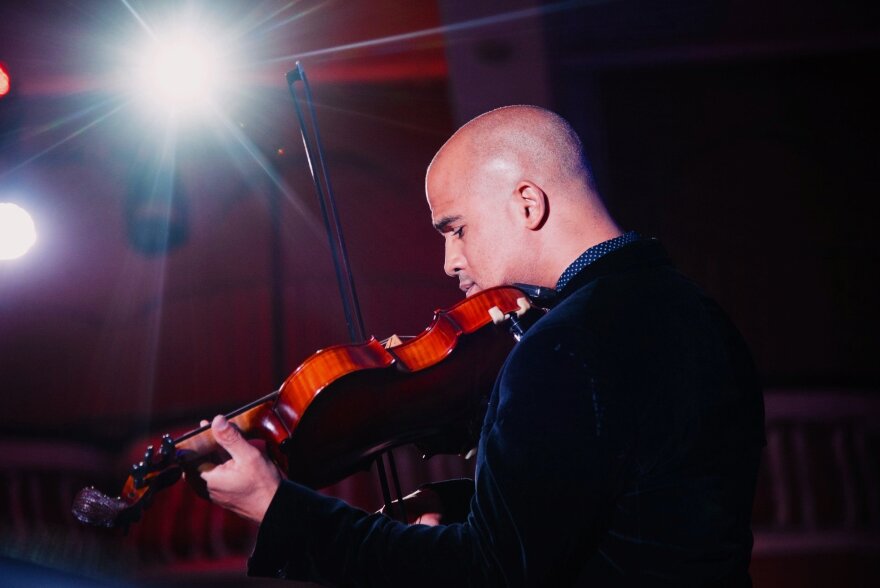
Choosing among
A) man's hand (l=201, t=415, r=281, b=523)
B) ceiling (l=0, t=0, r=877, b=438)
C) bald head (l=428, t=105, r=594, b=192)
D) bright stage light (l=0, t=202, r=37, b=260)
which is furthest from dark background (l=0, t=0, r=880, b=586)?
man's hand (l=201, t=415, r=281, b=523)

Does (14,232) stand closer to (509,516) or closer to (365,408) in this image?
(365,408)

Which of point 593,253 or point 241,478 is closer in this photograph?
point 241,478

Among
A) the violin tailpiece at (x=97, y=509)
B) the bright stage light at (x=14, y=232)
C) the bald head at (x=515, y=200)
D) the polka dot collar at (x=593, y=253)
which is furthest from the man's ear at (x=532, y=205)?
the bright stage light at (x=14, y=232)

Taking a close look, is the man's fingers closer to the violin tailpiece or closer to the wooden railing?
the violin tailpiece

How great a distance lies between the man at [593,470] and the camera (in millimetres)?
1054

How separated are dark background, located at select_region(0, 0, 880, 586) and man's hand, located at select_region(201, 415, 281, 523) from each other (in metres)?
3.24

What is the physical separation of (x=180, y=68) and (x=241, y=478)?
332 centimetres

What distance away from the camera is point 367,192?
4.70 meters

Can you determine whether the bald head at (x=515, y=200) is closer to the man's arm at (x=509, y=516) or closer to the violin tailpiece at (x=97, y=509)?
the man's arm at (x=509, y=516)

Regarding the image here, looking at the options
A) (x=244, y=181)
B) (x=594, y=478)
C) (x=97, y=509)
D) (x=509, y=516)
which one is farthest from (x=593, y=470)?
(x=244, y=181)

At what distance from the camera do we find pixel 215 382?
451cm

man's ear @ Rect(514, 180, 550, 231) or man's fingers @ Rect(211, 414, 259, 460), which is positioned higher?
man's ear @ Rect(514, 180, 550, 231)

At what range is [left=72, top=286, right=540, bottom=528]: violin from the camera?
1.30 m

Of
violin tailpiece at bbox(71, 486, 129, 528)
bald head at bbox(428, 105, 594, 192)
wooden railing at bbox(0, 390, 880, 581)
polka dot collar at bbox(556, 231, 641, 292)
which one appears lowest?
wooden railing at bbox(0, 390, 880, 581)
